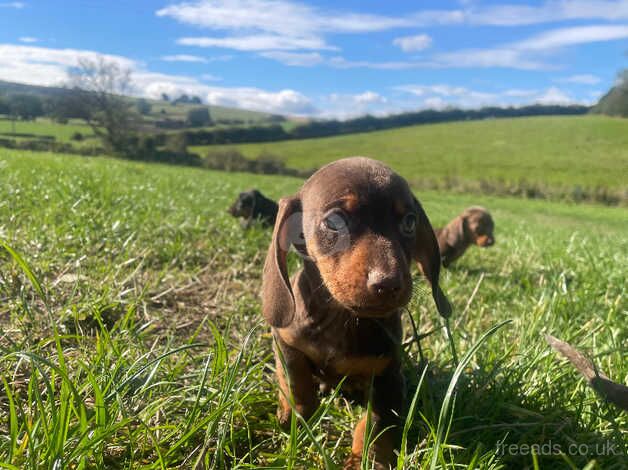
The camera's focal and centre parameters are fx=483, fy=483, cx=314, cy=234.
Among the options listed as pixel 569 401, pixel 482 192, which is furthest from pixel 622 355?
pixel 482 192

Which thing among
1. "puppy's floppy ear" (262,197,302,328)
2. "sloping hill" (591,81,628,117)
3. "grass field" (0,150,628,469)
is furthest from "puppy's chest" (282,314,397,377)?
"sloping hill" (591,81,628,117)

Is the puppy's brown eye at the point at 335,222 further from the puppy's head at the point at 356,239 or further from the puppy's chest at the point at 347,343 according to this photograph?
the puppy's chest at the point at 347,343

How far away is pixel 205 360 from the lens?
8.09ft

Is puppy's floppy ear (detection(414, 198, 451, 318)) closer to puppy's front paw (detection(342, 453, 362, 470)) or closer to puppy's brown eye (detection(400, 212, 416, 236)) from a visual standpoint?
puppy's brown eye (detection(400, 212, 416, 236))

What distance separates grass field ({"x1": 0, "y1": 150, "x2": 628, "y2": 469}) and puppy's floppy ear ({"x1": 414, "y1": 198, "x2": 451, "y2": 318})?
306 mm

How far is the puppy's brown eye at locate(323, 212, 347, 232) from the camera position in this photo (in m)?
1.90

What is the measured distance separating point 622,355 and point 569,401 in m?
0.63

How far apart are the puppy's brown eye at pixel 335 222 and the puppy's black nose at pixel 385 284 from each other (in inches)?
12.3

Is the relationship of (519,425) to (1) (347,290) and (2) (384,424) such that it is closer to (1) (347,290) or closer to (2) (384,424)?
(2) (384,424)

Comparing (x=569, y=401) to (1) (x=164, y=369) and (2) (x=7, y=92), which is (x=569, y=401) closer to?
(1) (x=164, y=369)

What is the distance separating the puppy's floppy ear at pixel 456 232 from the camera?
6.99 meters

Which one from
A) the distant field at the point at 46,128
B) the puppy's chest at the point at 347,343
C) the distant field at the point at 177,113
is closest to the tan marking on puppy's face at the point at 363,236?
the puppy's chest at the point at 347,343

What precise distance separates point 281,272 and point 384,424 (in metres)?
0.74

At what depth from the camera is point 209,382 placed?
2096 millimetres
